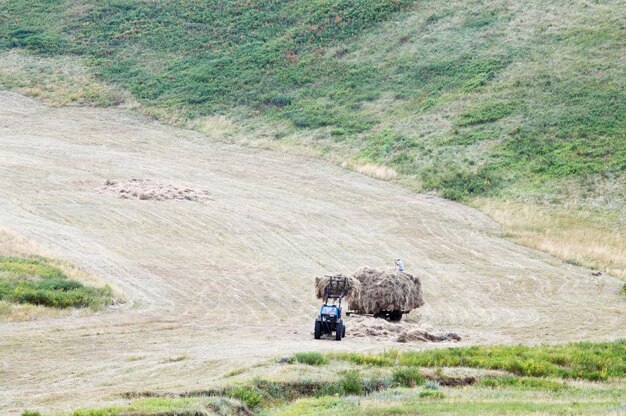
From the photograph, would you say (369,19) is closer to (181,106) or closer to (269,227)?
(181,106)

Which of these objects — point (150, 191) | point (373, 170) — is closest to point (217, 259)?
point (150, 191)

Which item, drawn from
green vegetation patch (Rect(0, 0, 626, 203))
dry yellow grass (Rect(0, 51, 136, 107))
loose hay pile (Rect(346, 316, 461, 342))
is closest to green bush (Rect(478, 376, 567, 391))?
loose hay pile (Rect(346, 316, 461, 342))

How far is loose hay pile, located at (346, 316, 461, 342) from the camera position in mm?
29177

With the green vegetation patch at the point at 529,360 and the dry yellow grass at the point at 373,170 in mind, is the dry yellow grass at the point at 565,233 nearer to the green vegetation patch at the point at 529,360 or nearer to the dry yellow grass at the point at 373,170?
the dry yellow grass at the point at 373,170

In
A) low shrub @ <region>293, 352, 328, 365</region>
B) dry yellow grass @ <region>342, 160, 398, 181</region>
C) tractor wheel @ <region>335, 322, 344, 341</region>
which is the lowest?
tractor wheel @ <region>335, 322, 344, 341</region>

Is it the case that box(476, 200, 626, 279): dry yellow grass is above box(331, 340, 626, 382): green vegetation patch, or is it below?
above

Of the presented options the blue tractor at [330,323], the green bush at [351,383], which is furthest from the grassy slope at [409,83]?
the green bush at [351,383]

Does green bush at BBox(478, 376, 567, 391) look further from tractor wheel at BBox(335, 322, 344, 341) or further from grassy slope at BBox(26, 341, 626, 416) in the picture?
tractor wheel at BBox(335, 322, 344, 341)

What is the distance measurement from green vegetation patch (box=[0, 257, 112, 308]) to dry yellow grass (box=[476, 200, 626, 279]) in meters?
20.3

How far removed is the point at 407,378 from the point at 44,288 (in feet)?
45.6

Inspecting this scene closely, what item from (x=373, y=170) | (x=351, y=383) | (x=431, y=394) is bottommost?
(x=351, y=383)

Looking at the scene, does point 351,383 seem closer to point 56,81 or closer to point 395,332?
point 395,332

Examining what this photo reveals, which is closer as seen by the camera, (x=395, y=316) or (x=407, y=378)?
(x=407, y=378)

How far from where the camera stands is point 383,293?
104 ft
